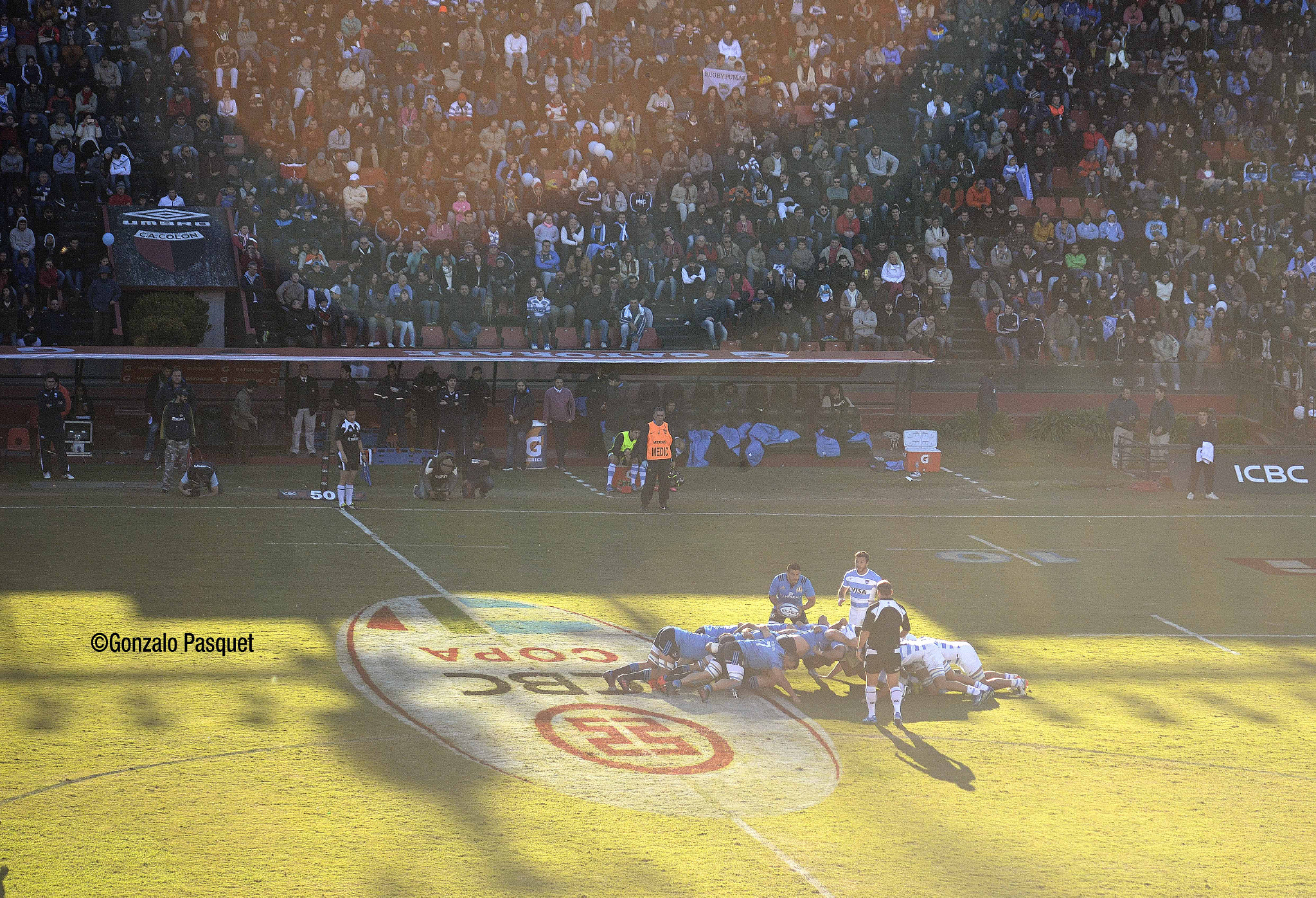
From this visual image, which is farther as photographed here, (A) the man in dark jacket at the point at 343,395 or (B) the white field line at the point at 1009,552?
(A) the man in dark jacket at the point at 343,395

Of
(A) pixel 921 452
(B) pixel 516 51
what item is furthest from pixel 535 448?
(B) pixel 516 51

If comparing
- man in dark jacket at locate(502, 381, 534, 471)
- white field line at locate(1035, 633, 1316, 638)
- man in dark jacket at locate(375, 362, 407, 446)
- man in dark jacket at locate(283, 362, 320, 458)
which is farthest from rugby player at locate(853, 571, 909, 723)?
man in dark jacket at locate(283, 362, 320, 458)

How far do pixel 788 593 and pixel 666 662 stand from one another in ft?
6.65

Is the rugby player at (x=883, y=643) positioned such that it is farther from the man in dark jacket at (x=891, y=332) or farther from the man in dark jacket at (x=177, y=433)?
the man in dark jacket at (x=891, y=332)

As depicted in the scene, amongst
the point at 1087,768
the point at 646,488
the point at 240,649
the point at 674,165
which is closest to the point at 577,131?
the point at 674,165

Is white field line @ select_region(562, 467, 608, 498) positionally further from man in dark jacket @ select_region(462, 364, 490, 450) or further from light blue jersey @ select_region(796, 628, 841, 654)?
light blue jersey @ select_region(796, 628, 841, 654)

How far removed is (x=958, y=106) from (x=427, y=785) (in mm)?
34789

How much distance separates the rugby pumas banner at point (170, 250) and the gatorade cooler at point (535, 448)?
28.3ft

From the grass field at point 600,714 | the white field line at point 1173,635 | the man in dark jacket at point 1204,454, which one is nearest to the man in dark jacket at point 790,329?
the man in dark jacket at point 1204,454

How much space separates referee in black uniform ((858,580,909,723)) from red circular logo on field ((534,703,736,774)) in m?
1.87

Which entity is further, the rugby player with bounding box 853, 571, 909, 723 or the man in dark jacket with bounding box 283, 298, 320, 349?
the man in dark jacket with bounding box 283, 298, 320, 349

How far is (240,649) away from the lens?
1688 cm

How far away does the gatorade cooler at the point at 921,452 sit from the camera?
32438mm

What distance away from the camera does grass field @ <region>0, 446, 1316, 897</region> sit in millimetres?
11250
